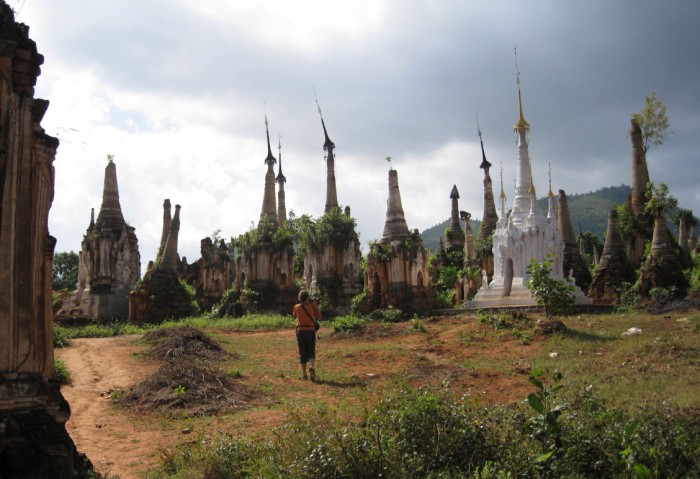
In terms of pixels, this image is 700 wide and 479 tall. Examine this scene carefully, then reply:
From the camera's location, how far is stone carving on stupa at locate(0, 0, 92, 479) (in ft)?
21.0

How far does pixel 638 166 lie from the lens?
3916 cm

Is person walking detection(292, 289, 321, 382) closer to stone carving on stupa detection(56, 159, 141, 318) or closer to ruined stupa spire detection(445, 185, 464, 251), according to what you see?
stone carving on stupa detection(56, 159, 141, 318)

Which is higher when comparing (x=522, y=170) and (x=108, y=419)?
(x=522, y=170)

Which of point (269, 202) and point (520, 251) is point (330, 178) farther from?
point (520, 251)

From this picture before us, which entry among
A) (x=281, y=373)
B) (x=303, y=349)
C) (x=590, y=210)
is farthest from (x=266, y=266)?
(x=590, y=210)

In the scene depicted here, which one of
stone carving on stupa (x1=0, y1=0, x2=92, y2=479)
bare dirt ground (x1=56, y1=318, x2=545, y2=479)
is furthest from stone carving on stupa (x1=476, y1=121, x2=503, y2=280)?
stone carving on stupa (x1=0, y1=0, x2=92, y2=479)

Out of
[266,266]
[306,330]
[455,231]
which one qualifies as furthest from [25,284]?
[455,231]

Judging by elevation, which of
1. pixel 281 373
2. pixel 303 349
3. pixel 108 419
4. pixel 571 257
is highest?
pixel 571 257

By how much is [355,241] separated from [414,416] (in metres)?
27.0

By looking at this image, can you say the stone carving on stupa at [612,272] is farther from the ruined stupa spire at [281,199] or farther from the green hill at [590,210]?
the green hill at [590,210]

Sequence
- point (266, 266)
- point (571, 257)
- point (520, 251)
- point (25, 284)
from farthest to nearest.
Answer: point (571, 257)
point (266, 266)
point (520, 251)
point (25, 284)

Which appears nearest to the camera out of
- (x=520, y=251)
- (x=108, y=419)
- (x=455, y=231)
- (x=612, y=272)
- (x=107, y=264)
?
(x=108, y=419)

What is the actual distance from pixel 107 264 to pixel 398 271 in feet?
51.6

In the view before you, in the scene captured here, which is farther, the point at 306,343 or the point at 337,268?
the point at 337,268
